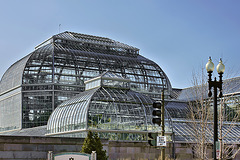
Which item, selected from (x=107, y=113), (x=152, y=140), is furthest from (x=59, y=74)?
(x=152, y=140)

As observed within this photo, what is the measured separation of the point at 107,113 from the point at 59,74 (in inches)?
826

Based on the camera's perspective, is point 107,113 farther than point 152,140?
Yes

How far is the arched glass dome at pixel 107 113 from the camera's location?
41375mm

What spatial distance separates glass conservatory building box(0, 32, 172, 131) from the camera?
6044cm

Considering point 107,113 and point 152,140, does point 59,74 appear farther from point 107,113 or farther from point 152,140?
point 152,140

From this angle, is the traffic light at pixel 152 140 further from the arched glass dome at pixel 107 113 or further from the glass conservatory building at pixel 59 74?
the glass conservatory building at pixel 59 74

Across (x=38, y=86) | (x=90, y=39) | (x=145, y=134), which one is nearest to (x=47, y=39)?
(x=90, y=39)

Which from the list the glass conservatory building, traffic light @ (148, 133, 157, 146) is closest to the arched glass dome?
the glass conservatory building

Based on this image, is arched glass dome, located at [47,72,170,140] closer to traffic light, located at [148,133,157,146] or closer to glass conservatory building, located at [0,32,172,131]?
glass conservatory building, located at [0,32,172,131]

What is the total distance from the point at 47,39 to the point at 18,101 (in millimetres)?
13093

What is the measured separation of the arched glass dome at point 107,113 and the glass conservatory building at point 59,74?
13.3 m

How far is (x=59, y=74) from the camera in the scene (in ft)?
202

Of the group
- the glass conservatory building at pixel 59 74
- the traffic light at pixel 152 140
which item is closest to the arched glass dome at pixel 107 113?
the glass conservatory building at pixel 59 74

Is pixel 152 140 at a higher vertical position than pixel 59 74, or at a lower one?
lower
